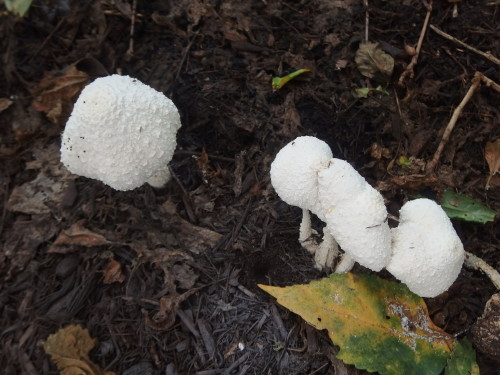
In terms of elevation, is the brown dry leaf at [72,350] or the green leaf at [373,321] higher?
the green leaf at [373,321]

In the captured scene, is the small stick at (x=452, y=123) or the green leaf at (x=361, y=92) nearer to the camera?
the small stick at (x=452, y=123)

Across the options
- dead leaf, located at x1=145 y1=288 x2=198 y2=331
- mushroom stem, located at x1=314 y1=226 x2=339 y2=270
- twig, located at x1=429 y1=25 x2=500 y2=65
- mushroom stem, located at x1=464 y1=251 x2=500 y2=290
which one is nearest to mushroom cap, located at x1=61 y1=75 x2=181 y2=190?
dead leaf, located at x1=145 y1=288 x2=198 y2=331

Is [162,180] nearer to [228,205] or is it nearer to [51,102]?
[228,205]

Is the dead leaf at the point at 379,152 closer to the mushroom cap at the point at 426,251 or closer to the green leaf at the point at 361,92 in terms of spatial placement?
the green leaf at the point at 361,92

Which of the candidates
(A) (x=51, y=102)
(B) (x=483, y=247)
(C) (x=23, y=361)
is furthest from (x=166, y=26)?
(B) (x=483, y=247)

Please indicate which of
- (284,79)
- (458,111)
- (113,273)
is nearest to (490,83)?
(458,111)

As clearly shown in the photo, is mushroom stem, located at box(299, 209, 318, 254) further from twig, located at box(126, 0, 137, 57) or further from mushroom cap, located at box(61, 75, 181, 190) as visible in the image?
twig, located at box(126, 0, 137, 57)

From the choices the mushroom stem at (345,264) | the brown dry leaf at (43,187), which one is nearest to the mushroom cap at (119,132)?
the brown dry leaf at (43,187)
